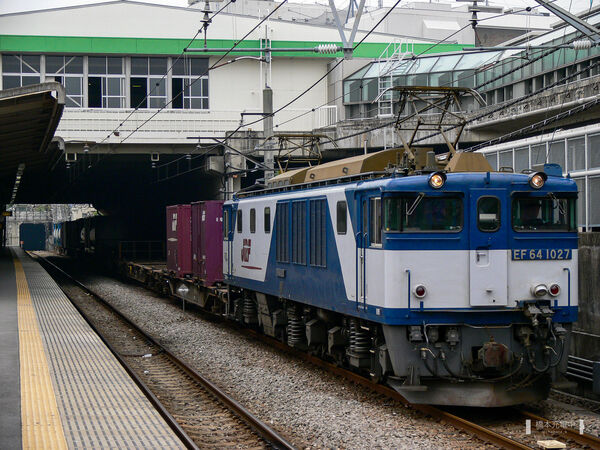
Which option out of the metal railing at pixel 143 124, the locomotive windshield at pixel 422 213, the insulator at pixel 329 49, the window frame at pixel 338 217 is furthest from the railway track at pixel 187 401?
the metal railing at pixel 143 124

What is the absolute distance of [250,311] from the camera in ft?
63.5

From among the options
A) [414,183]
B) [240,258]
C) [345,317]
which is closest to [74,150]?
[240,258]

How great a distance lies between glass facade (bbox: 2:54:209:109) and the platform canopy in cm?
422

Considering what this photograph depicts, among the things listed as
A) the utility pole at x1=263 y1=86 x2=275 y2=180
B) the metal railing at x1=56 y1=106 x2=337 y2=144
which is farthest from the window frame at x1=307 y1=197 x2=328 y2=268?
the metal railing at x1=56 y1=106 x2=337 y2=144

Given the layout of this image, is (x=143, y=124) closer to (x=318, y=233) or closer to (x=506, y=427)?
(x=318, y=233)

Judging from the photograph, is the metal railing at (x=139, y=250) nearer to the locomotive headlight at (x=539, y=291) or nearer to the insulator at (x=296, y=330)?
the insulator at (x=296, y=330)

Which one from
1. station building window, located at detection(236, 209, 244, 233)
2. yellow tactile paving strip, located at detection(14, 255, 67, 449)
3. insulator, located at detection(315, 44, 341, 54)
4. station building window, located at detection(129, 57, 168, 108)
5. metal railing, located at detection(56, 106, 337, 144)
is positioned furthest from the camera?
station building window, located at detection(129, 57, 168, 108)

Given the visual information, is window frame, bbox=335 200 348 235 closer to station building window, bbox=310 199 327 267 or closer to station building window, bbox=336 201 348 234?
station building window, bbox=336 201 348 234

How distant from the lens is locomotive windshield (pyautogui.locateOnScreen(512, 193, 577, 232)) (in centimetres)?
1112

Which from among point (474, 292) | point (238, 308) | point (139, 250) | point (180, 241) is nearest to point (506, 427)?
point (474, 292)

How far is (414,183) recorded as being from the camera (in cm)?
1095

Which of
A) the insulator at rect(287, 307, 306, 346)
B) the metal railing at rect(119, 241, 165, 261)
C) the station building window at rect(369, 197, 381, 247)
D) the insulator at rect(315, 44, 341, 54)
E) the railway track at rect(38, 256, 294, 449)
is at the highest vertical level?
the insulator at rect(315, 44, 341, 54)

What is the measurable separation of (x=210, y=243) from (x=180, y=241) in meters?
4.52

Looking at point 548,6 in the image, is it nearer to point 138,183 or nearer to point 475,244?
point 475,244
